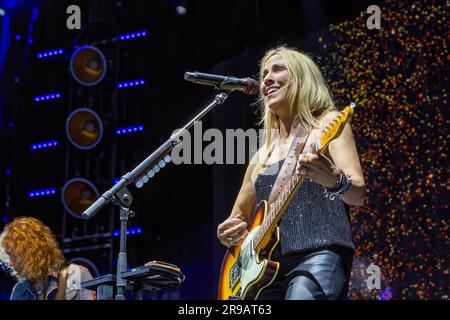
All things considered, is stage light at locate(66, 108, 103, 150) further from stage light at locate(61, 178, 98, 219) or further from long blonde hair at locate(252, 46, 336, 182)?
long blonde hair at locate(252, 46, 336, 182)

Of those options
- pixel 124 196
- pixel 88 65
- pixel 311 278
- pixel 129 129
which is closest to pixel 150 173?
pixel 124 196

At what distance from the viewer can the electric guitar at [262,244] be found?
114 inches

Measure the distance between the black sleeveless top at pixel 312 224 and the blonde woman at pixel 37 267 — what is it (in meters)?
2.20

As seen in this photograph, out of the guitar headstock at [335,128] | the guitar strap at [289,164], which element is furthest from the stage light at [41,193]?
the guitar headstock at [335,128]

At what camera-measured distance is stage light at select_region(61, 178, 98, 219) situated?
256 inches

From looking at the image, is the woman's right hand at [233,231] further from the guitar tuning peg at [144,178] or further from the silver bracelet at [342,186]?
the silver bracelet at [342,186]

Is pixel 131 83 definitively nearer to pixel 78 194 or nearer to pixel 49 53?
pixel 49 53

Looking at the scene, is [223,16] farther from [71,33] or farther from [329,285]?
[329,285]

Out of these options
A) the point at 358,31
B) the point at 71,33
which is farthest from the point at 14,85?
the point at 358,31

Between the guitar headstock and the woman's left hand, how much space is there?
0.11 m

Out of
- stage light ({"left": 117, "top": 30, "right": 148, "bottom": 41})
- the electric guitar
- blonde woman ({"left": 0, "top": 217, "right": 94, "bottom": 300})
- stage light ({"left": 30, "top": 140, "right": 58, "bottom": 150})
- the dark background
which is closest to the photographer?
the electric guitar

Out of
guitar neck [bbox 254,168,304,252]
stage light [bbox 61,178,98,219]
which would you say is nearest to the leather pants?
guitar neck [bbox 254,168,304,252]

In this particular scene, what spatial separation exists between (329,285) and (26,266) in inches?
103

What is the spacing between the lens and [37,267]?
4832mm
